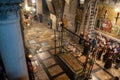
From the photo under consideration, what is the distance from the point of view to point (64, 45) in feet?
38.8

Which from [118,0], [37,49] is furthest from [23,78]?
[118,0]

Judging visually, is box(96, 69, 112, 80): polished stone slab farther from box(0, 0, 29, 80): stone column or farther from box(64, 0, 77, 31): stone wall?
box(0, 0, 29, 80): stone column

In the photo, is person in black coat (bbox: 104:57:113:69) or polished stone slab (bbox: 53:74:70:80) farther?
person in black coat (bbox: 104:57:113:69)

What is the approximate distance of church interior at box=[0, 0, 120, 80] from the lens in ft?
10.9

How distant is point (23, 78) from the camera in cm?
405

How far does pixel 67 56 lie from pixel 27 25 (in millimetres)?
10703

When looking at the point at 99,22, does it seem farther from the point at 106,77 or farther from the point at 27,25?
the point at 27,25

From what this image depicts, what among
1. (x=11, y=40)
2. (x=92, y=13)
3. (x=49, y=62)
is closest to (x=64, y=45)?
(x=49, y=62)

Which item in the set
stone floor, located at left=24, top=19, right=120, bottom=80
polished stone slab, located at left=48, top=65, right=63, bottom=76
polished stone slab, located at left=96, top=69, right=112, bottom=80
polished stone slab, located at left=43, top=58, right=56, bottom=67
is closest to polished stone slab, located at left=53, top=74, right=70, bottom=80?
stone floor, located at left=24, top=19, right=120, bottom=80

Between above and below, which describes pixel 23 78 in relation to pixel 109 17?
below

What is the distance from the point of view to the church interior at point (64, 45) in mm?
3331

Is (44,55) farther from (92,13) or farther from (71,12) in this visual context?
(92,13)

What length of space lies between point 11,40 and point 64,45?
8.77 metres

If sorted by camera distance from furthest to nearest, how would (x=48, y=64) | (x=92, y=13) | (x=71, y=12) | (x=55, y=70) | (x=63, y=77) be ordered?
(x=71, y=12) < (x=92, y=13) < (x=48, y=64) < (x=55, y=70) < (x=63, y=77)
